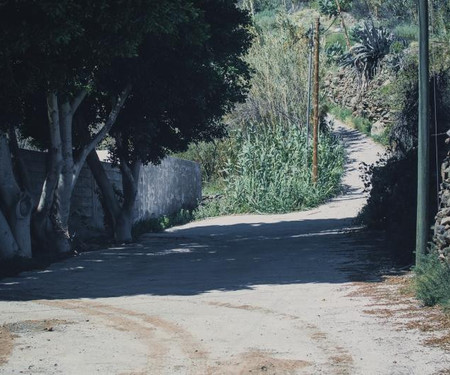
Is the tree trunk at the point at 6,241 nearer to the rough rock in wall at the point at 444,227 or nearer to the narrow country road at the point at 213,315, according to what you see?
the narrow country road at the point at 213,315

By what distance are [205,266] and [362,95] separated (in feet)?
104

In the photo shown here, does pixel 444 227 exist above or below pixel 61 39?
below

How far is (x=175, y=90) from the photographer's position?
883 inches

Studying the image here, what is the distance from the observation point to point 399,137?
70.3 ft

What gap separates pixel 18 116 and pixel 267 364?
10.5 m

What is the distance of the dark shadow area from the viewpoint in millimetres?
15867

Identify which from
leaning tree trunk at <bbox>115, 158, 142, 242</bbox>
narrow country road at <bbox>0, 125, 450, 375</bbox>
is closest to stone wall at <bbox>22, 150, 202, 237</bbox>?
leaning tree trunk at <bbox>115, 158, 142, 242</bbox>

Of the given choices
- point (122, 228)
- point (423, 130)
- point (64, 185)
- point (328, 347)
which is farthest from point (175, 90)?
point (328, 347)

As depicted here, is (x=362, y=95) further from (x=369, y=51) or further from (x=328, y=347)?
(x=328, y=347)

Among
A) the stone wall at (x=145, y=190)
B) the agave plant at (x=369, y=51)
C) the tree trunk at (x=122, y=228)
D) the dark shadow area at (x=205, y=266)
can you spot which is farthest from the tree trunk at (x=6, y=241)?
the agave plant at (x=369, y=51)

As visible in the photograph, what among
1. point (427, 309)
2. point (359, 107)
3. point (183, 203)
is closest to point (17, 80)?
point (427, 309)

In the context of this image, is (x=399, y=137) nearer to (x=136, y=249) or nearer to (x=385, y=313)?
(x=136, y=249)

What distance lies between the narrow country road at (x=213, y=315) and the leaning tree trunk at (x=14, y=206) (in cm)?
86

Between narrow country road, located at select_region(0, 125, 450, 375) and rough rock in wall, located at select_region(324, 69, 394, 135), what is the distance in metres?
23.9
